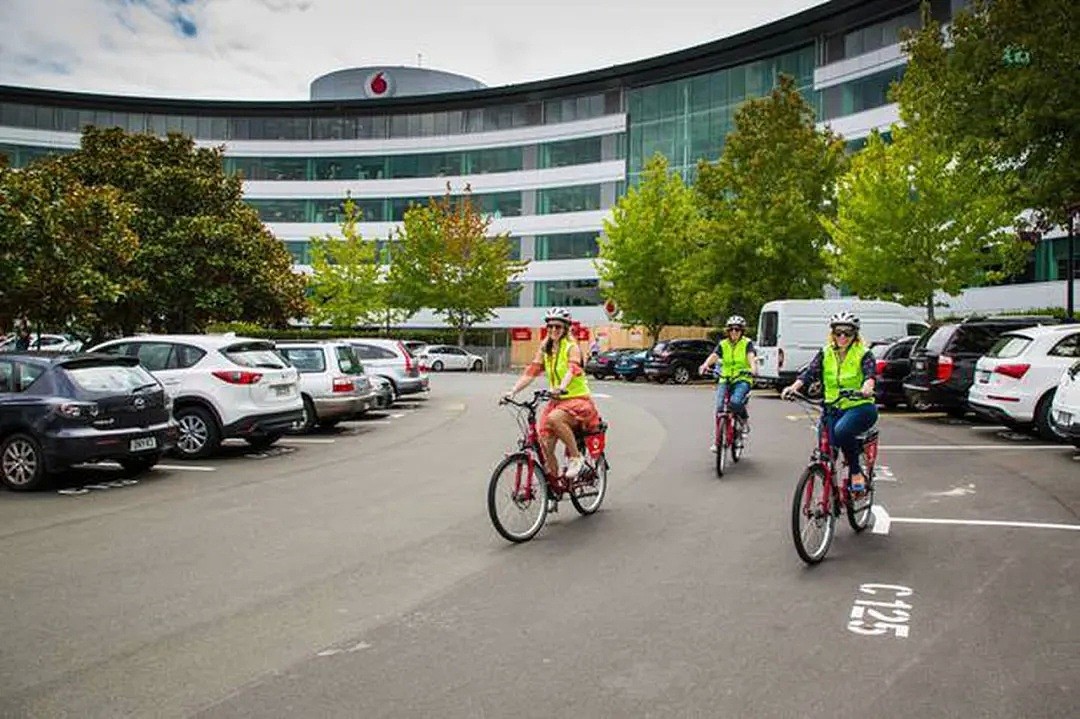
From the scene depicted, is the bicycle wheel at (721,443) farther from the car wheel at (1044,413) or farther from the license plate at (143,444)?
the license plate at (143,444)

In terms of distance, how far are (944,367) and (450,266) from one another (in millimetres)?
39600

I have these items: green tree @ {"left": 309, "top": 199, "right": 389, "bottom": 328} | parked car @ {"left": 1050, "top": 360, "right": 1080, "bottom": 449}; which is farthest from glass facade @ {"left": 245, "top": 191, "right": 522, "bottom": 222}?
parked car @ {"left": 1050, "top": 360, "right": 1080, "bottom": 449}

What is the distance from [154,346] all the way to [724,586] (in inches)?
388

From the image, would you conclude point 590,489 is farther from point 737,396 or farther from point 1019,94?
point 1019,94

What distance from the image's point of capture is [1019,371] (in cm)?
1357

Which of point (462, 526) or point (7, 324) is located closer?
point (462, 526)

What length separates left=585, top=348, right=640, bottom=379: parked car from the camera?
37619 mm

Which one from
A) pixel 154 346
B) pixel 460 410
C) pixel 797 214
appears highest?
pixel 797 214

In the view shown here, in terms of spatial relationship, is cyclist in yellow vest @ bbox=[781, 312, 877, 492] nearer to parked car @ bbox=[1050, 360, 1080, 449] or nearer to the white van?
parked car @ bbox=[1050, 360, 1080, 449]

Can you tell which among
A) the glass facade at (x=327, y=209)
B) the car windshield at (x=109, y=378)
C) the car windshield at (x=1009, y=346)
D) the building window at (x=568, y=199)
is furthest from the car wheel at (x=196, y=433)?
the glass facade at (x=327, y=209)

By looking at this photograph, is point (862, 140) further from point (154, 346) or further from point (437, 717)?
point (437, 717)

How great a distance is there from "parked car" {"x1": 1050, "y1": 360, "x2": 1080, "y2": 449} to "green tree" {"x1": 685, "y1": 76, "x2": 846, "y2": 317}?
22.2 m

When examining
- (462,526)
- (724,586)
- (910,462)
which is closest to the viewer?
(724,586)

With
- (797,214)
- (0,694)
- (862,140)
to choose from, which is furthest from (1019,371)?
(862,140)
